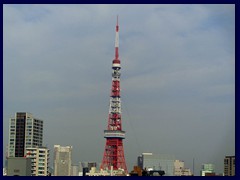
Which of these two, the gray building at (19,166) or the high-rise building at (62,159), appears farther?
the high-rise building at (62,159)

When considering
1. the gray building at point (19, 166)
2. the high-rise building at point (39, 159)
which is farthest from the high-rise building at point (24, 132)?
the gray building at point (19, 166)

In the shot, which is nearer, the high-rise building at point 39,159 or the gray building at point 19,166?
the gray building at point 19,166

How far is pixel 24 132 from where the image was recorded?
2234 centimetres

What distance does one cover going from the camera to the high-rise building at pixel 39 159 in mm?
20047

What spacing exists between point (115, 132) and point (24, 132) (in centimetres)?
482

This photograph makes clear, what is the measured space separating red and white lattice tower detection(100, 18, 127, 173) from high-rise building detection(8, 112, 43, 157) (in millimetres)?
3494

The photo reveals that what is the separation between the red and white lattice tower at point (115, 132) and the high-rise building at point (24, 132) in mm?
3494

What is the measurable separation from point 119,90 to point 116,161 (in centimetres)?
345

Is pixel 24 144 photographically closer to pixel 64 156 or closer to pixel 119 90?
pixel 64 156

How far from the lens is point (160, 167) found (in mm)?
16125

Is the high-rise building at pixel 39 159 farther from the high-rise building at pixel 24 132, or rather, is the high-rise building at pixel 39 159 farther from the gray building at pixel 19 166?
the gray building at pixel 19 166

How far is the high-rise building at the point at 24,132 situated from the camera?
2153cm

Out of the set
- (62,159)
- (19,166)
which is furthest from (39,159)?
(19,166)
